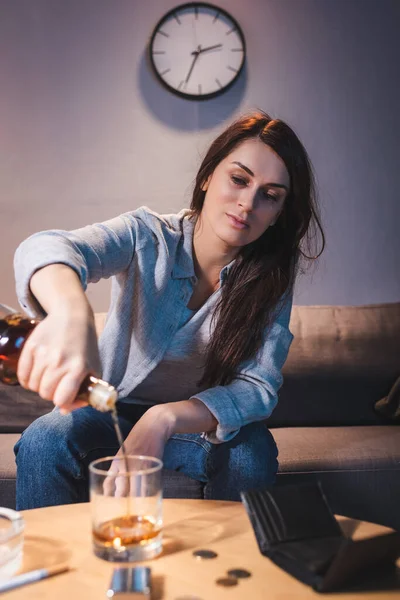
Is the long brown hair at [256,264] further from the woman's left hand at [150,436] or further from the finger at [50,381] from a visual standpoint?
the finger at [50,381]

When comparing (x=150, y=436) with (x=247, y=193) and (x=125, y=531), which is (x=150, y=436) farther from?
(x=247, y=193)

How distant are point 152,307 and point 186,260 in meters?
0.15

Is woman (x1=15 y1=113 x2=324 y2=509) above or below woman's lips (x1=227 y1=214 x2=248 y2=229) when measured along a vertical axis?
below

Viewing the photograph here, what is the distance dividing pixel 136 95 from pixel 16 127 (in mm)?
539

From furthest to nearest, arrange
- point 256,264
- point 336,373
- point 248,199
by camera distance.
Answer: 1. point 336,373
2. point 256,264
3. point 248,199

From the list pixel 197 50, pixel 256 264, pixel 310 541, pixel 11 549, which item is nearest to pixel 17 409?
pixel 256 264

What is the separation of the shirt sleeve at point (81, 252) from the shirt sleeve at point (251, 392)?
0.35 metres

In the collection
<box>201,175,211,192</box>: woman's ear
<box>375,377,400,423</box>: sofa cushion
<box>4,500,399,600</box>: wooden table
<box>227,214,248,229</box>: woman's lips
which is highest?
<box>201,175,211,192</box>: woman's ear

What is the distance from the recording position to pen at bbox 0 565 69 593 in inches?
30.7

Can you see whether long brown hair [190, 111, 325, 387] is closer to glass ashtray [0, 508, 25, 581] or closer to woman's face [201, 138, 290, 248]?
woman's face [201, 138, 290, 248]

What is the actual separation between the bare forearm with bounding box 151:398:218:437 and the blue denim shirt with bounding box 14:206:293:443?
53 mm

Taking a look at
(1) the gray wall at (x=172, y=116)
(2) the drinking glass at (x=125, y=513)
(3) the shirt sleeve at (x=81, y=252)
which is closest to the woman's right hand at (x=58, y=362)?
(2) the drinking glass at (x=125, y=513)

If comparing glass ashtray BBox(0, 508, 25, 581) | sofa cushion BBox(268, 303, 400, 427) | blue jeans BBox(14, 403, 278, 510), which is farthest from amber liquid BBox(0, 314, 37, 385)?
sofa cushion BBox(268, 303, 400, 427)

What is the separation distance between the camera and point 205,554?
0.89m
